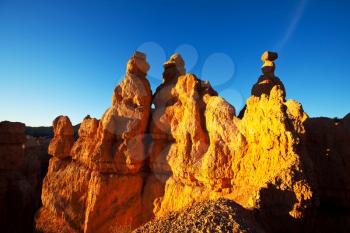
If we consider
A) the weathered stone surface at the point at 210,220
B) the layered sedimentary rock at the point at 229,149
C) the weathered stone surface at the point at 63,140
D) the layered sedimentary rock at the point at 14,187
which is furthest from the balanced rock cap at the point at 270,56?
the layered sedimentary rock at the point at 14,187

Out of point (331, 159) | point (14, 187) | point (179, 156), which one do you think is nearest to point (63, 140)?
point (14, 187)

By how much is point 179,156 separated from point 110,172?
12.4 feet

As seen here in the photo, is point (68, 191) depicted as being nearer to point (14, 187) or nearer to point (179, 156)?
point (179, 156)

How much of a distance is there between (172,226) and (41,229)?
11.8 m

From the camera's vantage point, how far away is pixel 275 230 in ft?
22.8

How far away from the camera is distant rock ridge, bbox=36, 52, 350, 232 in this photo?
8.25 meters

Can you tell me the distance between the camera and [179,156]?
483 inches

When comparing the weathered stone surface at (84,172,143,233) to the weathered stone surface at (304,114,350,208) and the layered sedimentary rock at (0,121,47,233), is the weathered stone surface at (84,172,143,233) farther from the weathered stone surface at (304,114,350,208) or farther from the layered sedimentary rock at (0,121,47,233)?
the weathered stone surface at (304,114,350,208)

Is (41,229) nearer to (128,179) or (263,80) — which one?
(128,179)

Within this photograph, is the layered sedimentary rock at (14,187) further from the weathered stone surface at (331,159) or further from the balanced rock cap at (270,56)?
the weathered stone surface at (331,159)

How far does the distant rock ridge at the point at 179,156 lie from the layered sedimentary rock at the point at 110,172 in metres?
0.05

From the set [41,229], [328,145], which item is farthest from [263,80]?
[41,229]

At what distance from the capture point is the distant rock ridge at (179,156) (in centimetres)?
825

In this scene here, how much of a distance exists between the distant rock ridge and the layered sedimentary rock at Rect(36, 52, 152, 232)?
48 millimetres
